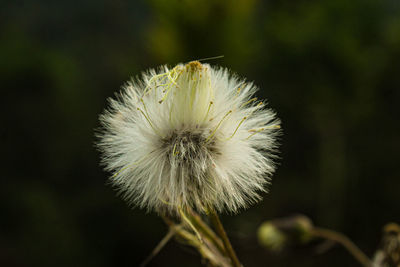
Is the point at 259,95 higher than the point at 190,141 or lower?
lower

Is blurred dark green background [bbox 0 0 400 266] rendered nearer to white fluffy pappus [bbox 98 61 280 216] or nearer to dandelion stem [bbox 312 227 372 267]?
dandelion stem [bbox 312 227 372 267]

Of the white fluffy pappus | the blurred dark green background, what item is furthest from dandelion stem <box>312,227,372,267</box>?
the blurred dark green background

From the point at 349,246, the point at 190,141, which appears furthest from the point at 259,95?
the point at 190,141

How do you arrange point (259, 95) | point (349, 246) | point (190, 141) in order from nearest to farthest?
1. point (190, 141)
2. point (349, 246)
3. point (259, 95)

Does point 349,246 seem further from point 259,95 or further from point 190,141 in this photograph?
point 259,95

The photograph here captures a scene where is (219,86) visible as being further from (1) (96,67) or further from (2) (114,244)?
(1) (96,67)

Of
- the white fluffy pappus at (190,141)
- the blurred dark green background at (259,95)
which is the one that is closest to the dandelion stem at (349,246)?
the white fluffy pappus at (190,141)
